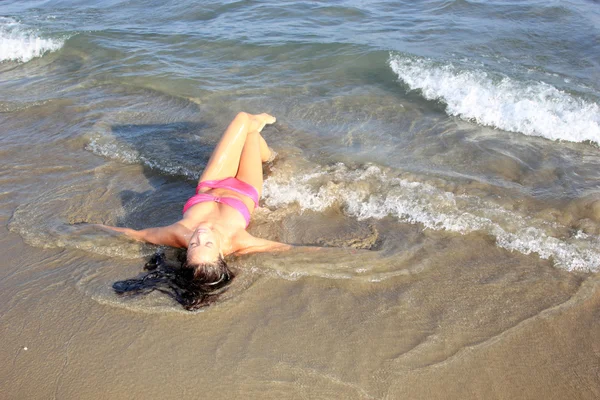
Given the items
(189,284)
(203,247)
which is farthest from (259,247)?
(189,284)

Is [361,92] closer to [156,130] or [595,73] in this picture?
[156,130]

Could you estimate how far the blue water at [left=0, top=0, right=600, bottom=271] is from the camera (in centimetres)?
479

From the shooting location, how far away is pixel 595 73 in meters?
A: 7.43

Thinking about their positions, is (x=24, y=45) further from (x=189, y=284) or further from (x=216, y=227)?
(x=189, y=284)

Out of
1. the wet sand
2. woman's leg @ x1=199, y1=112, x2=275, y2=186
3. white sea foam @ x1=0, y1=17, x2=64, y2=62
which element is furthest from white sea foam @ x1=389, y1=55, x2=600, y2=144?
white sea foam @ x1=0, y1=17, x2=64, y2=62

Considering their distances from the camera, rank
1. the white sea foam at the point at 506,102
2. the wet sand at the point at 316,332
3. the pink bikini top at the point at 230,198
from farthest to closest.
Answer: the white sea foam at the point at 506,102, the pink bikini top at the point at 230,198, the wet sand at the point at 316,332

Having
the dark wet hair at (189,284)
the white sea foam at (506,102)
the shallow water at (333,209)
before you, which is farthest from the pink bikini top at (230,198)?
the white sea foam at (506,102)

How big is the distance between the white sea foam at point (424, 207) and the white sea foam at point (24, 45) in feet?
24.2

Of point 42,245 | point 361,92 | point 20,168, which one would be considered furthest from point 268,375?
point 361,92

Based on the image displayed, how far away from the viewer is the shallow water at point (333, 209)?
10.1 ft

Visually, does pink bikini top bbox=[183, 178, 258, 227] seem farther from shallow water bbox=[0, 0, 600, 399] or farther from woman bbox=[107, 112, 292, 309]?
shallow water bbox=[0, 0, 600, 399]

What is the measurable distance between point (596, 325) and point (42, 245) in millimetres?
4482

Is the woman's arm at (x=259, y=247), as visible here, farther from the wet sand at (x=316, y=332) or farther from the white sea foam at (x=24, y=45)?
the white sea foam at (x=24, y=45)

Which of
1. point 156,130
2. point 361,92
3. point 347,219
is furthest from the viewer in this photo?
point 361,92
